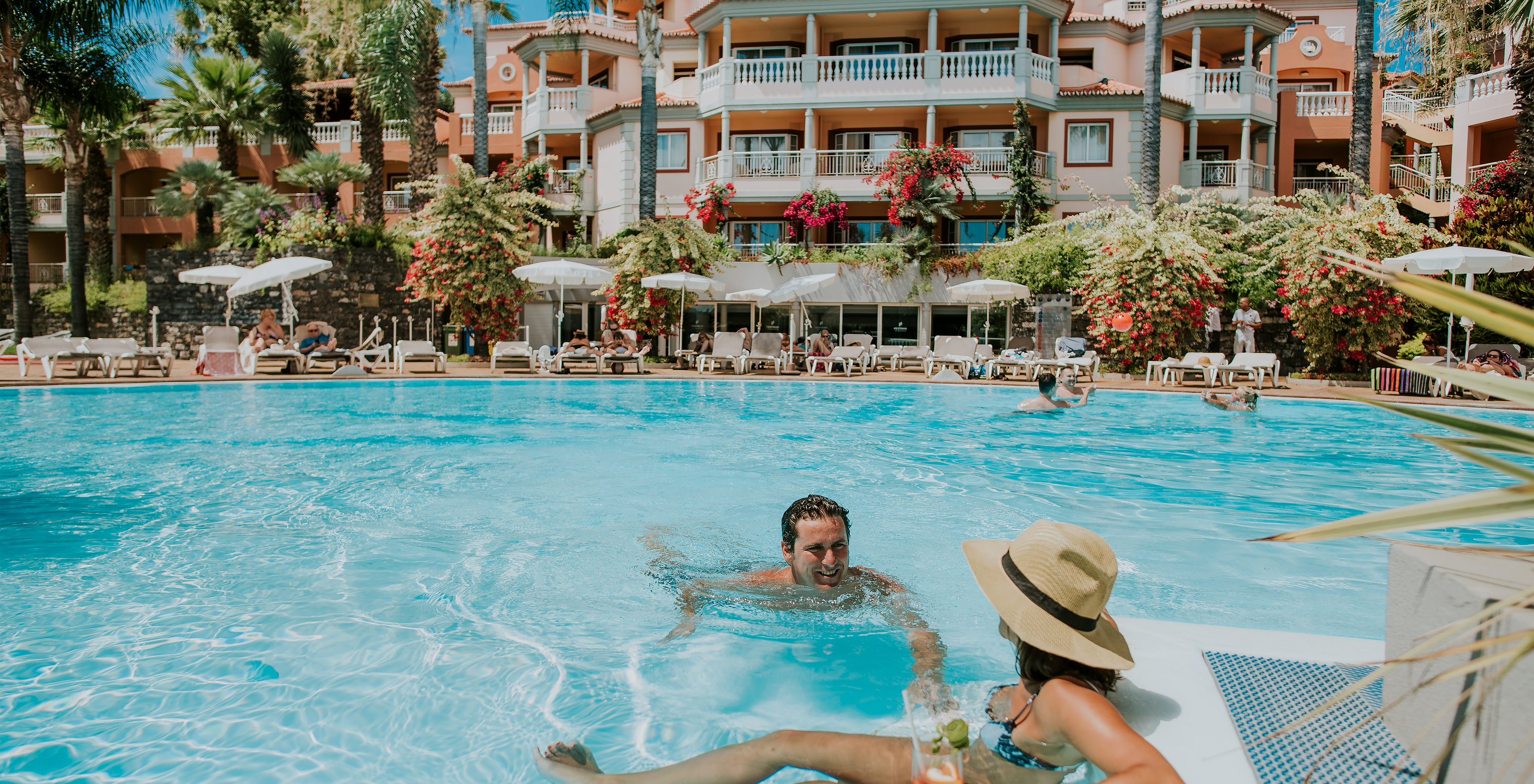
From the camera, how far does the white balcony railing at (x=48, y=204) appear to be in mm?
33438

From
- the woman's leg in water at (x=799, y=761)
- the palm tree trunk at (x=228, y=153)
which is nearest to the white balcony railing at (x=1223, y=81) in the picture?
the woman's leg in water at (x=799, y=761)

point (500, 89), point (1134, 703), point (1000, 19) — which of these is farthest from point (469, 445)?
point (500, 89)

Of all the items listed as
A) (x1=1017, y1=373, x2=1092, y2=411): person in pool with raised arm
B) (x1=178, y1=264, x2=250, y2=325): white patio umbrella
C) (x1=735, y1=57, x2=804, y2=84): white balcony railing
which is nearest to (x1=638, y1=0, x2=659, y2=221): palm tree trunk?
(x1=735, y1=57, x2=804, y2=84): white balcony railing

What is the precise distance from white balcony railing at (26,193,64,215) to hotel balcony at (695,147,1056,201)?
24.2 meters

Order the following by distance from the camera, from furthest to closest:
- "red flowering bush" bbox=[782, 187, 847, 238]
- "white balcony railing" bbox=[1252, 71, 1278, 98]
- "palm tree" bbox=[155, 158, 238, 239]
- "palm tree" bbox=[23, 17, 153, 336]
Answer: "palm tree" bbox=[155, 158, 238, 239]
"white balcony railing" bbox=[1252, 71, 1278, 98]
"red flowering bush" bbox=[782, 187, 847, 238]
"palm tree" bbox=[23, 17, 153, 336]

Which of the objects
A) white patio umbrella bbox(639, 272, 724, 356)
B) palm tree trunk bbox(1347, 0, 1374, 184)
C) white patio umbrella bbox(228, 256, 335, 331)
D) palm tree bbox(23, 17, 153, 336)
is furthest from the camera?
palm tree trunk bbox(1347, 0, 1374, 184)

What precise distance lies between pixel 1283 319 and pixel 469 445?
18.4 meters

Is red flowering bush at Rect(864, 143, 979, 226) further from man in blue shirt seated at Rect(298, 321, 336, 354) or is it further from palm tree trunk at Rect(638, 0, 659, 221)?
man in blue shirt seated at Rect(298, 321, 336, 354)

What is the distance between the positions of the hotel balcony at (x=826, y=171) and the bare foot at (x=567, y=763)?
2422 centimetres

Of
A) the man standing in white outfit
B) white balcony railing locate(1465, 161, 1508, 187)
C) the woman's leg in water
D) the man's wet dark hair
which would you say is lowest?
the woman's leg in water

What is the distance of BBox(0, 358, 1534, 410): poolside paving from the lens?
15.2 meters

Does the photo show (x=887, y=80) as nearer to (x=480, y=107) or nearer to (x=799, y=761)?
(x=480, y=107)

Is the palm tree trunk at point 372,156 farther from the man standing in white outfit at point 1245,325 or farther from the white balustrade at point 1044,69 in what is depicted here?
the man standing in white outfit at point 1245,325

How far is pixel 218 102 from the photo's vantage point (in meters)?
29.7
